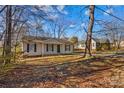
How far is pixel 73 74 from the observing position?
234 inches

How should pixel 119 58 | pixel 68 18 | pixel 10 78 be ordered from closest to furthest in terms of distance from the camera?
pixel 10 78
pixel 68 18
pixel 119 58

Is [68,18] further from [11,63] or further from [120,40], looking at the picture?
[11,63]

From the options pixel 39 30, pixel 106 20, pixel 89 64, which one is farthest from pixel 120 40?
pixel 39 30

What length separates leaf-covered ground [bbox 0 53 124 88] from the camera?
5027mm

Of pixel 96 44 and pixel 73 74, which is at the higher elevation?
pixel 96 44

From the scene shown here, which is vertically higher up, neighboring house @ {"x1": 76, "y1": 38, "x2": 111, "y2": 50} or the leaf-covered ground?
neighboring house @ {"x1": 76, "y1": 38, "x2": 111, "y2": 50}

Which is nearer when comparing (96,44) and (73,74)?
(73,74)

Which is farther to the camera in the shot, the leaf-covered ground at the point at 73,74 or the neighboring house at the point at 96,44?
the neighboring house at the point at 96,44

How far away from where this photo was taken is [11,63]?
15.3ft

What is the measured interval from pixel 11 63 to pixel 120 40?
3303 mm

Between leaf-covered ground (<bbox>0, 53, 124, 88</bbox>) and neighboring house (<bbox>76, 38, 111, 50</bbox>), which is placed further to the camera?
neighboring house (<bbox>76, 38, 111, 50</bbox>)

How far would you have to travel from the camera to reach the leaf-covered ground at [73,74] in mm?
5027

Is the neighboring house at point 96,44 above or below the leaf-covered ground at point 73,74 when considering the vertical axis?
above
